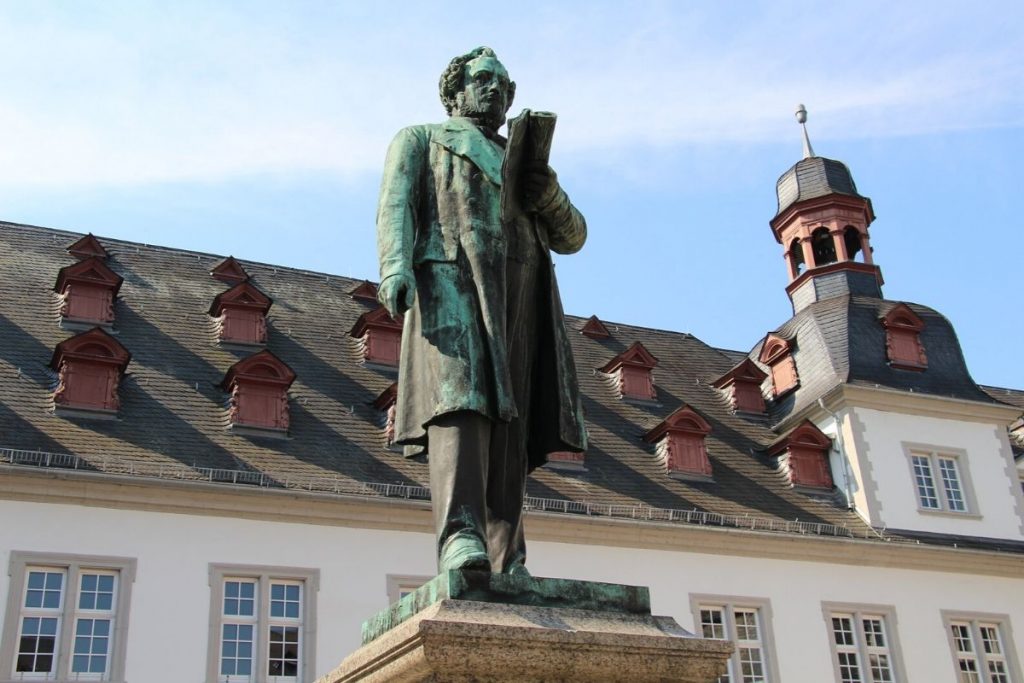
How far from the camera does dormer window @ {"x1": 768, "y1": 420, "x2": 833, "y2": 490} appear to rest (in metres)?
22.0

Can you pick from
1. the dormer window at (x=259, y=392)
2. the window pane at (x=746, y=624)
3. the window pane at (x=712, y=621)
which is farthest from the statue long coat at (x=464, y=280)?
the window pane at (x=746, y=624)

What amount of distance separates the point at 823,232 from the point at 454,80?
76.2 ft

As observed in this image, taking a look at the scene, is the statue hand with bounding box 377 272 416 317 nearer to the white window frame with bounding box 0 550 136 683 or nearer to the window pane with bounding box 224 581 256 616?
the white window frame with bounding box 0 550 136 683

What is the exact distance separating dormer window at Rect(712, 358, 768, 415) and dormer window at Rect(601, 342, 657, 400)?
5.86 ft

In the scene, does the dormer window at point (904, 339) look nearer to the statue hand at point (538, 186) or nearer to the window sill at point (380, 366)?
the window sill at point (380, 366)

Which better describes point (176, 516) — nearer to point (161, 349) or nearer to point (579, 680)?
point (161, 349)

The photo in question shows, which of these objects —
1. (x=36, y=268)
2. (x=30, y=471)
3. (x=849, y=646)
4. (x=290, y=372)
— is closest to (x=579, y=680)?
(x=30, y=471)

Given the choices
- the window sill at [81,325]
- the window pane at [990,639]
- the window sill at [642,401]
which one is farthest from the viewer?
the window sill at [642,401]

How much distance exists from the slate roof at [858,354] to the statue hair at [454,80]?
18001 millimetres

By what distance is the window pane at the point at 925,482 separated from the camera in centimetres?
2183

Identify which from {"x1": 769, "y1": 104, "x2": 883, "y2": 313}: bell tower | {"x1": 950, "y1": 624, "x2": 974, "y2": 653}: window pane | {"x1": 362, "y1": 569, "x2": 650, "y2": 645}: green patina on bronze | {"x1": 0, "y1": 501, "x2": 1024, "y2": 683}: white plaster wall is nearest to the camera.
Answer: {"x1": 362, "y1": 569, "x2": 650, "y2": 645}: green patina on bronze

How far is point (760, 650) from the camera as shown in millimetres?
18844

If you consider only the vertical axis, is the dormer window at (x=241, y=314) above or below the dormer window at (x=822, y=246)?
below

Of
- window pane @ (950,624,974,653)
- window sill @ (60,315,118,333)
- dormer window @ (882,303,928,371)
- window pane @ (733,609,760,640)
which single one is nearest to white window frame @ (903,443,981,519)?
dormer window @ (882,303,928,371)
